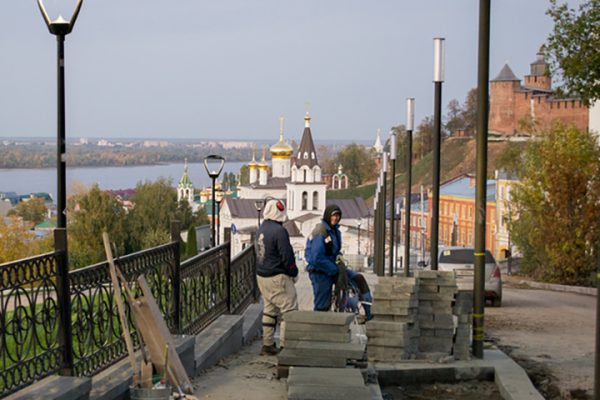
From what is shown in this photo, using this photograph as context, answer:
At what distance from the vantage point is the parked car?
22562 millimetres

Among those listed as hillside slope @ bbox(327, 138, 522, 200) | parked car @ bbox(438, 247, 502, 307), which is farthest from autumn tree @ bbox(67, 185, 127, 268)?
parked car @ bbox(438, 247, 502, 307)

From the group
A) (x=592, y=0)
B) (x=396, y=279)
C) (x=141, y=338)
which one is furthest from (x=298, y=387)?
(x=592, y=0)

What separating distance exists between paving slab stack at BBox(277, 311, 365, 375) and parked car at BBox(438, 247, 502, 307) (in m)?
11.3

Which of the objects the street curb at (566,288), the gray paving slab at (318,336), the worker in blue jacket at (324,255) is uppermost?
the worker in blue jacket at (324,255)

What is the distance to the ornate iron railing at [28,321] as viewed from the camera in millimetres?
6238

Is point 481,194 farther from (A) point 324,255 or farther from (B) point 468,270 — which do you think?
(B) point 468,270

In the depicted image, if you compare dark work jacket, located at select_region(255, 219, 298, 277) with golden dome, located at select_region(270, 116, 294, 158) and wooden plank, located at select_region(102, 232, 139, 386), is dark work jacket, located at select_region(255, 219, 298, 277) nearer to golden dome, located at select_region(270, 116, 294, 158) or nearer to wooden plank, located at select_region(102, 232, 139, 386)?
wooden plank, located at select_region(102, 232, 139, 386)

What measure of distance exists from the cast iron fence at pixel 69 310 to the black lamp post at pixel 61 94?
0.73 m

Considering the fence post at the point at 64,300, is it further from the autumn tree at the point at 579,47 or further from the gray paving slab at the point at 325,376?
the autumn tree at the point at 579,47

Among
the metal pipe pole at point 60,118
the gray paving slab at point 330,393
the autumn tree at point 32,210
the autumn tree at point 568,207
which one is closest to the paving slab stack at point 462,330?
the gray paving slab at point 330,393

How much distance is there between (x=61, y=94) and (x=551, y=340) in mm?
9241

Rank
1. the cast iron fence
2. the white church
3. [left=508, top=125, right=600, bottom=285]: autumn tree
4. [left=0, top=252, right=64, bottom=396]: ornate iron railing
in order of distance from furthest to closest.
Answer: the white church, [left=508, top=125, right=600, bottom=285]: autumn tree, the cast iron fence, [left=0, top=252, right=64, bottom=396]: ornate iron railing

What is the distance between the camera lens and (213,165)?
29.4 metres

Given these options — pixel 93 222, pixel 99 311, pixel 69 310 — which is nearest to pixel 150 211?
pixel 93 222
